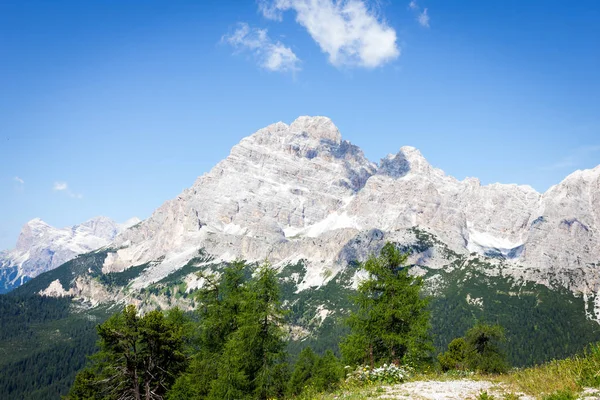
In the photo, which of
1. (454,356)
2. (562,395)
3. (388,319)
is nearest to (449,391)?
(562,395)

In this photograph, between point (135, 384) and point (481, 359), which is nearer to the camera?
point (135, 384)

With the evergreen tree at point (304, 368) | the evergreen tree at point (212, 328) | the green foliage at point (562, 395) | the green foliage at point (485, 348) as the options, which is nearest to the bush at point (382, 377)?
the green foliage at point (562, 395)

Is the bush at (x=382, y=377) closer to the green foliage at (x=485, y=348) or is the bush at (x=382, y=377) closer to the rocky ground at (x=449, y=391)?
the rocky ground at (x=449, y=391)

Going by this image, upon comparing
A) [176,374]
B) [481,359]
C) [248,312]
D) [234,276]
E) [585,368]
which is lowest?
[481,359]

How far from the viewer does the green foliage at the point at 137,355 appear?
3044cm

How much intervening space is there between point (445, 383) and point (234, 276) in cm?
2173

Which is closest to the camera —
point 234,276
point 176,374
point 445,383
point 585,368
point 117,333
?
point 585,368

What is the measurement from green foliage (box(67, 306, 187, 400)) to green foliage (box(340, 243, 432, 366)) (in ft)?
52.4

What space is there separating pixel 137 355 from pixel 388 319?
67.9 feet

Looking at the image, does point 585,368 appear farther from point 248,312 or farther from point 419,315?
point 248,312

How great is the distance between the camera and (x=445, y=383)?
57.7 ft

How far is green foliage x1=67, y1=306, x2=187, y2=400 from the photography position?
30.4m

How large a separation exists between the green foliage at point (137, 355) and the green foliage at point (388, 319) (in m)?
16.0

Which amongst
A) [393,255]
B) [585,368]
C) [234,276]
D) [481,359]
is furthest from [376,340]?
[481,359]
